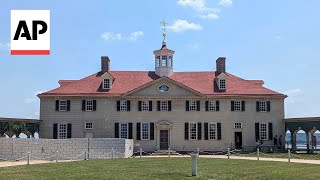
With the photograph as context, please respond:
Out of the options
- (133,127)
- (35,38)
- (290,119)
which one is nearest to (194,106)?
(133,127)

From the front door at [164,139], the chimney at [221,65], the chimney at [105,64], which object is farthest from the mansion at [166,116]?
the chimney at [221,65]

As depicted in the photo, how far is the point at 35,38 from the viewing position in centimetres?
2253

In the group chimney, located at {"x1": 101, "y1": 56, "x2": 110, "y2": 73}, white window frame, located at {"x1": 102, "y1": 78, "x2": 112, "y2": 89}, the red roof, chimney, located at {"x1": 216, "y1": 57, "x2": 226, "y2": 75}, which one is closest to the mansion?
the red roof

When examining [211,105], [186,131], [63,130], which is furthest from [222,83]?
[63,130]

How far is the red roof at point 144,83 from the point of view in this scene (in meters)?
45.6

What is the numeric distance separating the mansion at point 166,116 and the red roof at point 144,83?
0.19 meters

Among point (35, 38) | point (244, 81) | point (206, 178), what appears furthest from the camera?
point (244, 81)

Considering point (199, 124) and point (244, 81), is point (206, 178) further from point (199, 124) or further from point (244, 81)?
point (244, 81)

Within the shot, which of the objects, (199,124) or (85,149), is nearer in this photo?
(85,149)

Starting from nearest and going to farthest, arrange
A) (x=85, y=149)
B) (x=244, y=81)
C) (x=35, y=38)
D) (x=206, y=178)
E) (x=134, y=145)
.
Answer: (x=206, y=178), (x=35, y=38), (x=85, y=149), (x=134, y=145), (x=244, y=81)

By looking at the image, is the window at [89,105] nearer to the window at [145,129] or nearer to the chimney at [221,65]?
the window at [145,129]

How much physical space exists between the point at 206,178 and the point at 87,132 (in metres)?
28.9

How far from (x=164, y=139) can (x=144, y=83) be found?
605cm

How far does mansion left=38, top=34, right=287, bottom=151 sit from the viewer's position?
4506 centimetres
